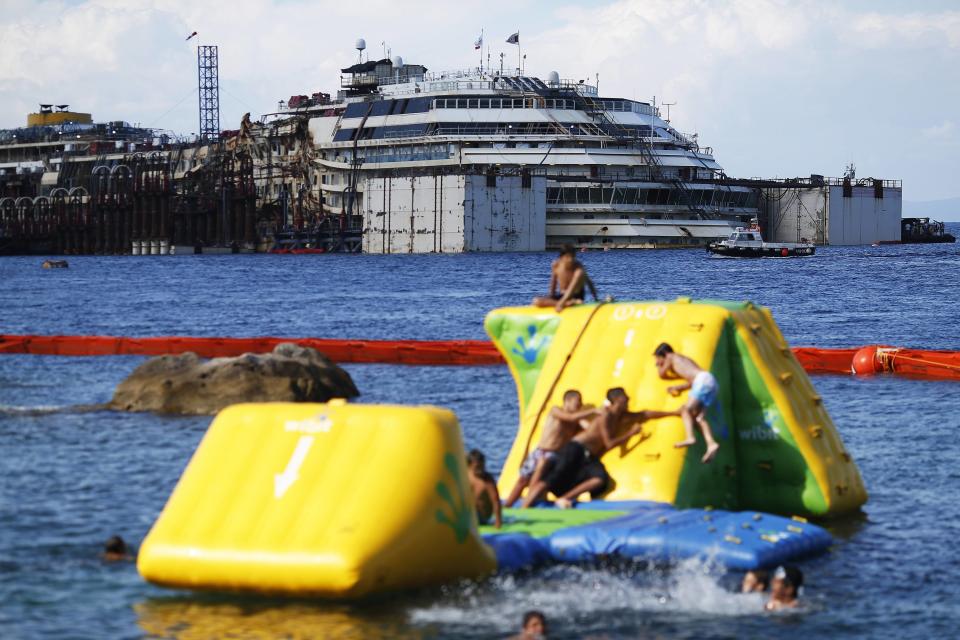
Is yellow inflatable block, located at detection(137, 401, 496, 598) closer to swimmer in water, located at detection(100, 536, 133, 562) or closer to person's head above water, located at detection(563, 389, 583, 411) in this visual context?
swimmer in water, located at detection(100, 536, 133, 562)

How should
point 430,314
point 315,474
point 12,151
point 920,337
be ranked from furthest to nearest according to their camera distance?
point 12,151
point 430,314
point 920,337
point 315,474

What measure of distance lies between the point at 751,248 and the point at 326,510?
107m

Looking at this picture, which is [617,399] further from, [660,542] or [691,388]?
[660,542]

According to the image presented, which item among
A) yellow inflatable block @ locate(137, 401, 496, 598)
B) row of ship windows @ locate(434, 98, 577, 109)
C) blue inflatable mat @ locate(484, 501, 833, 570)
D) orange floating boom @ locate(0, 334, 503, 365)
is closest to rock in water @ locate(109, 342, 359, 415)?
orange floating boom @ locate(0, 334, 503, 365)

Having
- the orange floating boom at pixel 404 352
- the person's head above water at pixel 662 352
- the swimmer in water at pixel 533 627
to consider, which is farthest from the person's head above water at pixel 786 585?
the orange floating boom at pixel 404 352

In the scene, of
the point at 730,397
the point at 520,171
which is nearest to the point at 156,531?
the point at 730,397

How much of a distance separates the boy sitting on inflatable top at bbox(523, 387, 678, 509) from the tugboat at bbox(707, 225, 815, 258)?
98846 millimetres

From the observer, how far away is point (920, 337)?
4962 cm

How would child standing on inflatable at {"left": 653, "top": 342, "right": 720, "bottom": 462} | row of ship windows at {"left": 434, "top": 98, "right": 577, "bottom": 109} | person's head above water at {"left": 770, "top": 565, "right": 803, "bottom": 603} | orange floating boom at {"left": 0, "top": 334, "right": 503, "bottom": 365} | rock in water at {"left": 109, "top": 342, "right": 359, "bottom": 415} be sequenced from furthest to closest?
row of ship windows at {"left": 434, "top": 98, "right": 577, "bottom": 109} → orange floating boom at {"left": 0, "top": 334, "right": 503, "bottom": 365} → rock in water at {"left": 109, "top": 342, "right": 359, "bottom": 415} → child standing on inflatable at {"left": 653, "top": 342, "right": 720, "bottom": 462} → person's head above water at {"left": 770, "top": 565, "right": 803, "bottom": 603}

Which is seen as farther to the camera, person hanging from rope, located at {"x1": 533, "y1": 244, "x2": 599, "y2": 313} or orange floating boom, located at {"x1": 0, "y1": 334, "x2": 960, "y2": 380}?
orange floating boom, located at {"x1": 0, "y1": 334, "x2": 960, "y2": 380}

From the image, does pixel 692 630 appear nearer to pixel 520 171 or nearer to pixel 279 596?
pixel 279 596

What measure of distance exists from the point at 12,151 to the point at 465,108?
85.1 m

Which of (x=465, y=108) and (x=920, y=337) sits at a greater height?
(x=465, y=108)

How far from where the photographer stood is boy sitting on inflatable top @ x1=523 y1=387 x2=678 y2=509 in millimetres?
18453
